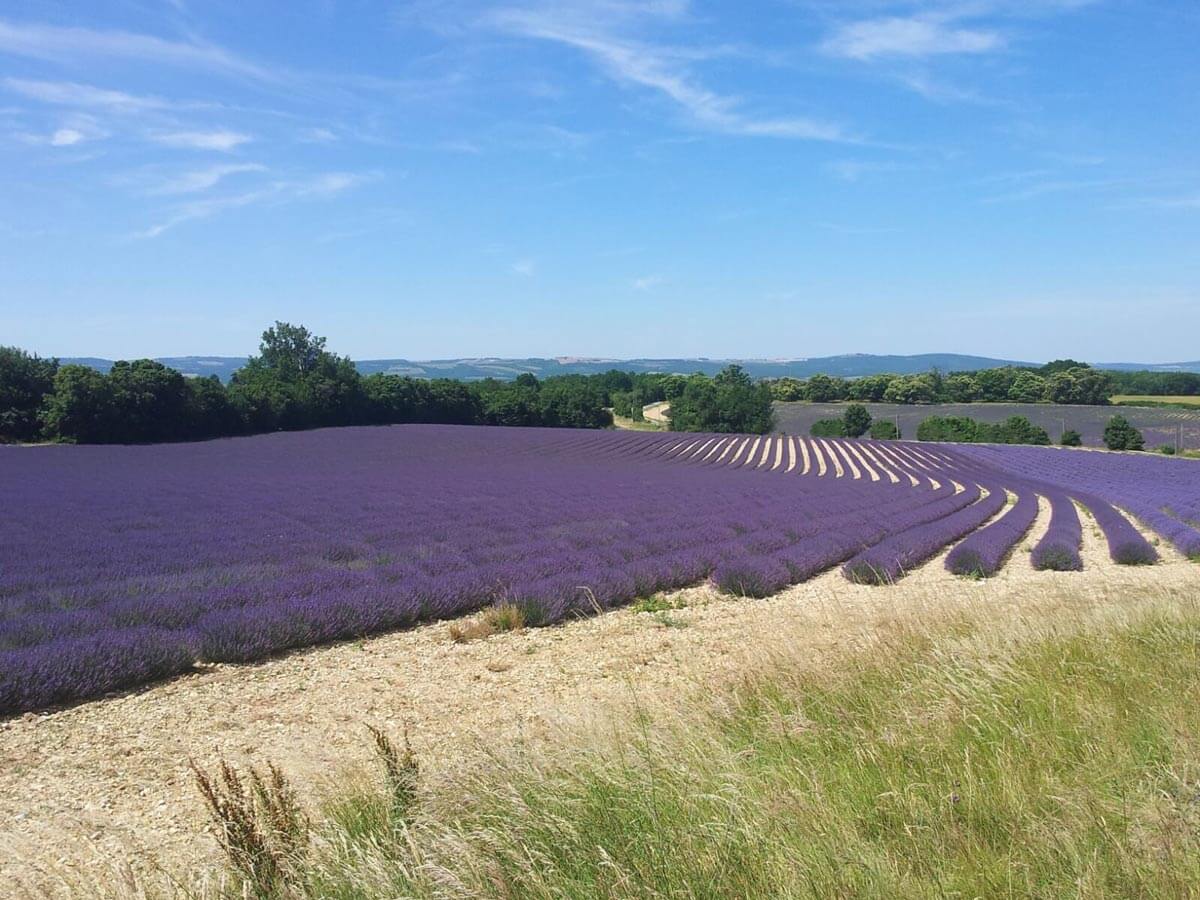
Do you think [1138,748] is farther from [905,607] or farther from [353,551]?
[353,551]

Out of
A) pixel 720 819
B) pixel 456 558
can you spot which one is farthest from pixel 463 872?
pixel 456 558

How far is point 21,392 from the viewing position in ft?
128

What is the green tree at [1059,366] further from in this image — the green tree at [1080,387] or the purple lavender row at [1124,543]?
the purple lavender row at [1124,543]

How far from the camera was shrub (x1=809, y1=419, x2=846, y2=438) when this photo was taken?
63.8 metres

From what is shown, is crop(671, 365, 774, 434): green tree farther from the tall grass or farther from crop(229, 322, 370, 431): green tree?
the tall grass

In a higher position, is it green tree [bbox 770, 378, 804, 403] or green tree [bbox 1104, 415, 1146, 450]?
green tree [bbox 770, 378, 804, 403]

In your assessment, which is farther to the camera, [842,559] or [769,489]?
[769,489]

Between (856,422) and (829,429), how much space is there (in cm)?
257

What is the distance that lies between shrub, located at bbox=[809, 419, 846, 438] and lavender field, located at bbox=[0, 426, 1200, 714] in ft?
117

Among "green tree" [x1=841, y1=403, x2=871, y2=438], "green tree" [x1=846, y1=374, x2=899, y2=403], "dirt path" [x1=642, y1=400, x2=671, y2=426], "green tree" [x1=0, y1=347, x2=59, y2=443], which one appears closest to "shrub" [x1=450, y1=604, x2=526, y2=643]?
"green tree" [x1=0, y1=347, x2=59, y2=443]

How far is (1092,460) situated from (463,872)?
41120mm

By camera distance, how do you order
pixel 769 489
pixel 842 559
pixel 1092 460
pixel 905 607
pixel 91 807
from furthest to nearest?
pixel 1092 460, pixel 769 489, pixel 842 559, pixel 905 607, pixel 91 807

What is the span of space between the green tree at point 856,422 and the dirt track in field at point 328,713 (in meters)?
56.5

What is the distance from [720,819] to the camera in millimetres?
2396
